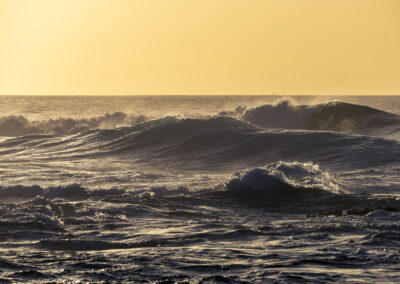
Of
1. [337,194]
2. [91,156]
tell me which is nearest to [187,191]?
[337,194]

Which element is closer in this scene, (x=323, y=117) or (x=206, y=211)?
(x=206, y=211)

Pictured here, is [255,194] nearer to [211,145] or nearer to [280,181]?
[280,181]

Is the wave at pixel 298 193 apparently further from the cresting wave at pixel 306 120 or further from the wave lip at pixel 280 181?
the cresting wave at pixel 306 120

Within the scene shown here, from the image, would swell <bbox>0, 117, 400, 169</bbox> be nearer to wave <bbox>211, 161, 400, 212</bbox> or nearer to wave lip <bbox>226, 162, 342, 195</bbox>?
wave lip <bbox>226, 162, 342, 195</bbox>

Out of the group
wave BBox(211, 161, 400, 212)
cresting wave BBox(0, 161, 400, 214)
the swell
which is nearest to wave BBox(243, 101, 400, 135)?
the swell

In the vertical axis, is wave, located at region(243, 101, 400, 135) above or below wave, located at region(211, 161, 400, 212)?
above

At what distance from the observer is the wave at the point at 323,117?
1543 inches

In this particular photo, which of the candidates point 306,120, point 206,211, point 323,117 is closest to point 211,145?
point 206,211

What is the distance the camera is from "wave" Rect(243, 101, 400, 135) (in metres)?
39.2

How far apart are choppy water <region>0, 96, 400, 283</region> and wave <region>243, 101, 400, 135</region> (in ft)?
41.8

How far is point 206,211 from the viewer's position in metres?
13.0

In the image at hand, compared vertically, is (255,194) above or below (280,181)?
below

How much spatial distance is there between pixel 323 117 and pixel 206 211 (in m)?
31.3

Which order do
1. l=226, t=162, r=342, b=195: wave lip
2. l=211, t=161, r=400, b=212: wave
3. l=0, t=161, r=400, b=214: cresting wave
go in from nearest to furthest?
l=211, t=161, r=400, b=212: wave < l=0, t=161, r=400, b=214: cresting wave < l=226, t=162, r=342, b=195: wave lip
